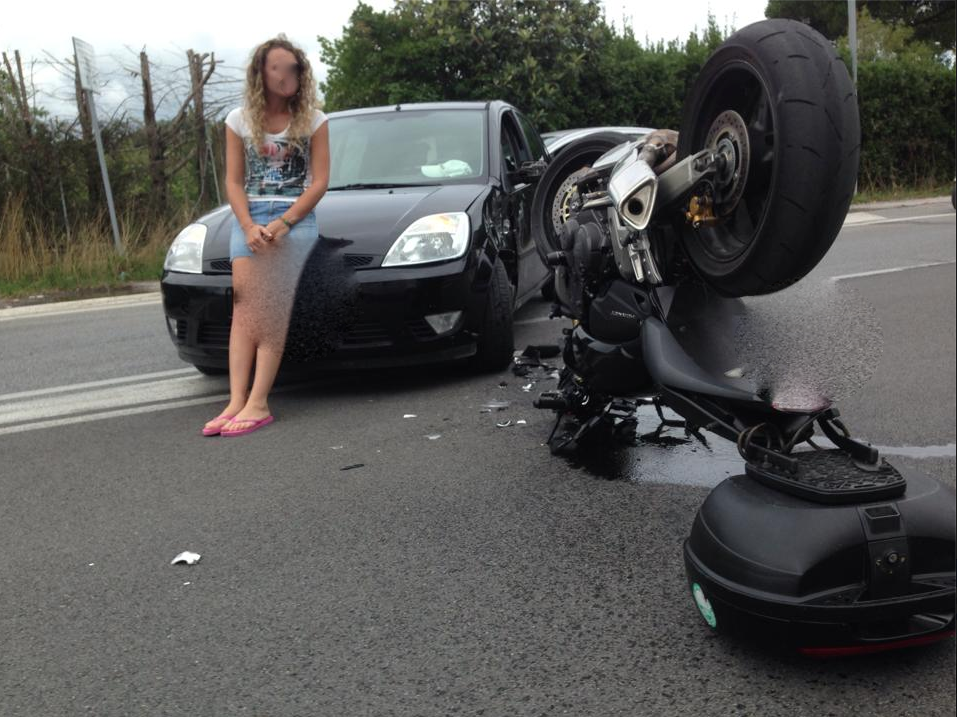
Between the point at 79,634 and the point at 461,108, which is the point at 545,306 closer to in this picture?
the point at 461,108

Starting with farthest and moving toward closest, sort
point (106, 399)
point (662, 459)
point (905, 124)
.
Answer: point (905, 124)
point (106, 399)
point (662, 459)

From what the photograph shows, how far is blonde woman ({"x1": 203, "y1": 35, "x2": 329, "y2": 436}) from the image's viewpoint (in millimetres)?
4672

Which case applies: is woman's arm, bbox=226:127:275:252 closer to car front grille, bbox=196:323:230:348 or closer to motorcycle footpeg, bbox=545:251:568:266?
car front grille, bbox=196:323:230:348

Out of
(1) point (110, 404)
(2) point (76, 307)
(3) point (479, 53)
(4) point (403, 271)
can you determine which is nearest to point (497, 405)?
(4) point (403, 271)

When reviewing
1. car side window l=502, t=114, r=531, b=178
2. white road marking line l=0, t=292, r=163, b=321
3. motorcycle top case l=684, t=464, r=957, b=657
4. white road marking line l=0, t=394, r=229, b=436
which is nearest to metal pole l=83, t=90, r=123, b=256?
white road marking line l=0, t=292, r=163, b=321

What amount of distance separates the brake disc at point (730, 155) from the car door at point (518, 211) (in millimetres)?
3151

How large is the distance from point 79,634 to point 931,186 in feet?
64.1

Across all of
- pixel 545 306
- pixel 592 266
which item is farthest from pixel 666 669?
pixel 545 306

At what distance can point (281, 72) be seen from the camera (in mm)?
4617

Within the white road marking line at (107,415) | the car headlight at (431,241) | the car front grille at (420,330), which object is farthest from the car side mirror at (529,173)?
the white road marking line at (107,415)

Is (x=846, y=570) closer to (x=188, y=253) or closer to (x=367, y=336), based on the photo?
(x=367, y=336)

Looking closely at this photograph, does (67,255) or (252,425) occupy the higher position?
(67,255)

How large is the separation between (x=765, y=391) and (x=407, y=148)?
426cm

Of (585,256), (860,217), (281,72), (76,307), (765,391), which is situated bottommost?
(860,217)
